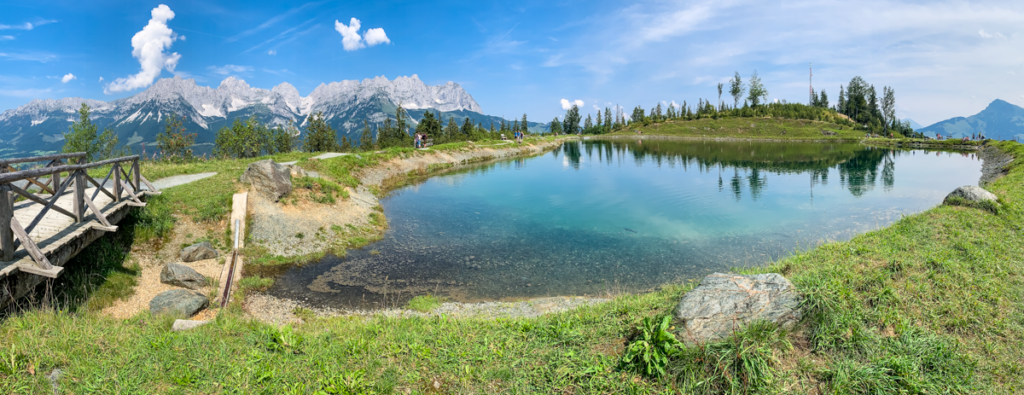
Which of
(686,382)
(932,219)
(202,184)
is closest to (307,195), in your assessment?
(202,184)

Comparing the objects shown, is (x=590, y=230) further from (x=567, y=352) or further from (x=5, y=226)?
(x=5, y=226)

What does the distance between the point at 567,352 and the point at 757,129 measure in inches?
6189

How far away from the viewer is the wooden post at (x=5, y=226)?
795 centimetres

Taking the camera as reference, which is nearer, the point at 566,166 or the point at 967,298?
the point at 967,298

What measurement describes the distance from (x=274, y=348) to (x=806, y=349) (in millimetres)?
8412

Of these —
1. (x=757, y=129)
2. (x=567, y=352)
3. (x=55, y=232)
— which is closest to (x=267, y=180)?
(x=55, y=232)

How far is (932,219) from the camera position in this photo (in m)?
14.7

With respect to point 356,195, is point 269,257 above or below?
below

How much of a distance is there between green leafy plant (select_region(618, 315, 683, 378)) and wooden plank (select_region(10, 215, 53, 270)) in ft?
37.3

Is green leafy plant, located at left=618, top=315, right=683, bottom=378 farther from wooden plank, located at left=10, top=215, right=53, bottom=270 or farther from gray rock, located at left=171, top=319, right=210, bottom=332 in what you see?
wooden plank, located at left=10, top=215, right=53, bottom=270

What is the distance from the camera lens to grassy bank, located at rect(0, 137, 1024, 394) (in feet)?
18.4

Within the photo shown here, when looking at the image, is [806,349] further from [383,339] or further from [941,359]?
[383,339]

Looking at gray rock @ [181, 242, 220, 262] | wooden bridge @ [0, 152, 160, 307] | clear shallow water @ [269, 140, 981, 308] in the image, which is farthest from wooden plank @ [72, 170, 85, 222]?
clear shallow water @ [269, 140, 981, 308]

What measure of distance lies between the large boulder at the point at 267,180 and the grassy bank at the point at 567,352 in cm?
1269
